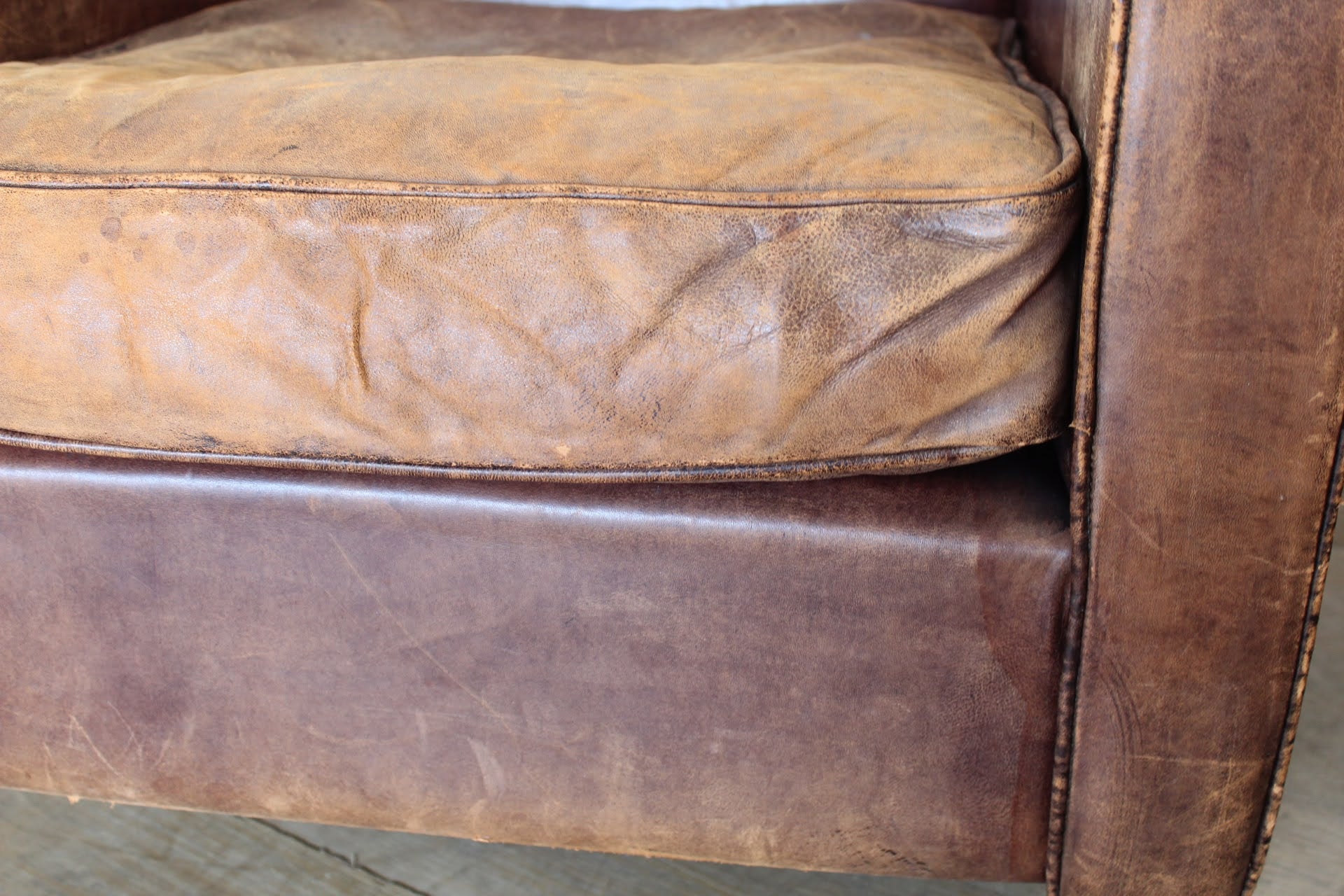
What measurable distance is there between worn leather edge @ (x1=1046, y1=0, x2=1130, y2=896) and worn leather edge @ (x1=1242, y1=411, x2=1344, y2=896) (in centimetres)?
10

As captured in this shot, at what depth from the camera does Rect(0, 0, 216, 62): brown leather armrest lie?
0.90 m

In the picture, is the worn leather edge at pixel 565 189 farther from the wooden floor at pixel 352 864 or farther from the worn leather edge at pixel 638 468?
the wooden floor at pixel 352 864

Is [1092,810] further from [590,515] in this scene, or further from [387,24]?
[387,24]

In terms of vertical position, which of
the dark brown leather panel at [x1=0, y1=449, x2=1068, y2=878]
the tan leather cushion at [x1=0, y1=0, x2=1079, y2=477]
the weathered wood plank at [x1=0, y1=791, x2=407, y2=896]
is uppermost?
the tan leather cushion at [x1=0, y1=0, x2=1079, y2=477]

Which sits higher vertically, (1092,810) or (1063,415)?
(1063,415)

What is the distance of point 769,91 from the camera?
608 millimetres

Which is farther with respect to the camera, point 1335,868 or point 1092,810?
point 1335,868

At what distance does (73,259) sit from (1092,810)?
605mm

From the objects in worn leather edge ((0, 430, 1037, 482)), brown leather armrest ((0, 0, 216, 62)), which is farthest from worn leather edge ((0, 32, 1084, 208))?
brown leather armrest ((0, 0, 216, 62))

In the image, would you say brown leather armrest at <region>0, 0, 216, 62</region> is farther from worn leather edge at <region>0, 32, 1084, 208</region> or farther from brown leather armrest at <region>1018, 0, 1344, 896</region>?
brown leather armrest at <region>1018, 0, 1344, 896</region>

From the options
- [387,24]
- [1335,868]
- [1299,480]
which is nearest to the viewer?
[1299,480]

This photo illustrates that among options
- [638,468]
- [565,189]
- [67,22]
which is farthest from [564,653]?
[67,22]

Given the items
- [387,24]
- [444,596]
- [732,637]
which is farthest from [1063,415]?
[387,24]

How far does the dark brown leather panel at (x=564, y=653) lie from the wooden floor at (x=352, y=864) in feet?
0.45
